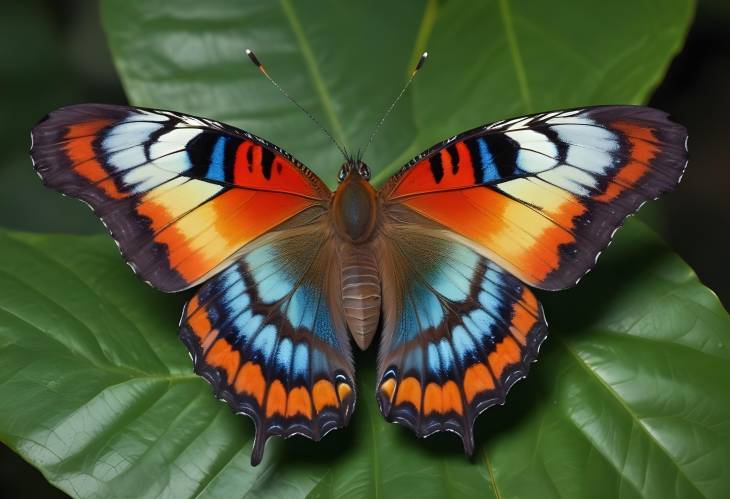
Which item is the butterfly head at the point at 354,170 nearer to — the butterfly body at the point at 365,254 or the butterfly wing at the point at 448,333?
the butterfly body at the point at 365,254

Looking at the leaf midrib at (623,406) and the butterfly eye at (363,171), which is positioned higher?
the butterfly eye at (363,171)

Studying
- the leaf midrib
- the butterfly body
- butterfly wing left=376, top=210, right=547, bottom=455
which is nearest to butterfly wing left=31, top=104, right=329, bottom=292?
the butterfly body

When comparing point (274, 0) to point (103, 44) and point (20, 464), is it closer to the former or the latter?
point (103, 44)

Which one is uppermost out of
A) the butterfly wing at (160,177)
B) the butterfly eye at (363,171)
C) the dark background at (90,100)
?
the butterfly wing at (160,177)

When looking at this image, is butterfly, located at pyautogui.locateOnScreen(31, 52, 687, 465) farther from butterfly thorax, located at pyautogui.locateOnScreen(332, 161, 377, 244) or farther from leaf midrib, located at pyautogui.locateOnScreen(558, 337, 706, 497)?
leaf midrib, located at pyautogui.locateOnScreen(558, 337, 706, 497)

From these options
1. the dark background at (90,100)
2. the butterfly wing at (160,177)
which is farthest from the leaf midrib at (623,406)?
the dark background at (90,100)

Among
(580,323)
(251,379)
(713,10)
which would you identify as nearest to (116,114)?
(251,379)

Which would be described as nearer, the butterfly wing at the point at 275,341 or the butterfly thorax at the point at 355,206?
the butterfly wing at the point at 275,341
